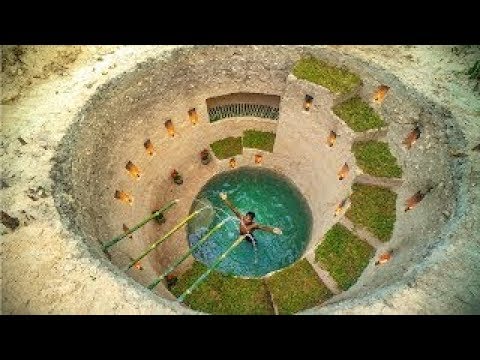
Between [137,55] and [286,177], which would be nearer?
[137,55]

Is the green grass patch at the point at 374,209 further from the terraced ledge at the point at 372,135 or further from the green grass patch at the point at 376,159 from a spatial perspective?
the terraced ledge at the point at 372,135

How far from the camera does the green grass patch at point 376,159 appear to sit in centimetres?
2117

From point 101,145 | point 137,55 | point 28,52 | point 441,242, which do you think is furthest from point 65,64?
point 441,242

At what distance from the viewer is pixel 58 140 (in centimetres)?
1850

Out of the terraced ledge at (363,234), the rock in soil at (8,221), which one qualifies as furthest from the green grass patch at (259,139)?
the rock in soil at (8,221)

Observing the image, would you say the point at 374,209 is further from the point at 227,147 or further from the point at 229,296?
the point at 227,147

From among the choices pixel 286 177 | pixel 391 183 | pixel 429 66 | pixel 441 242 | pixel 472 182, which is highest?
pixel 429 66

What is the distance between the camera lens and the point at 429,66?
21672mm

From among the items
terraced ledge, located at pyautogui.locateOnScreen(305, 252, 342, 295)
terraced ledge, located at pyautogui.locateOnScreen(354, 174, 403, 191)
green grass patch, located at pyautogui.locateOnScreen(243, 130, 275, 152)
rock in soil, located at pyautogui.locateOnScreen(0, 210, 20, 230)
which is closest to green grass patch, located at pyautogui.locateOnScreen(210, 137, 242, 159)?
green grass patch, located at pyautogui.locateOnScreen(243, 130, 275, 152)

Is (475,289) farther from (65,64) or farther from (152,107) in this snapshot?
(65,64)

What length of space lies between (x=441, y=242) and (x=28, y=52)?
22.3 metres

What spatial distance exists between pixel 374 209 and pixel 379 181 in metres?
1.60

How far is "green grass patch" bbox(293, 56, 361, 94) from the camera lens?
22391mm

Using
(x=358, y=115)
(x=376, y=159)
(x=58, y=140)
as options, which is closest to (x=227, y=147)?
(x=358, y=115)
